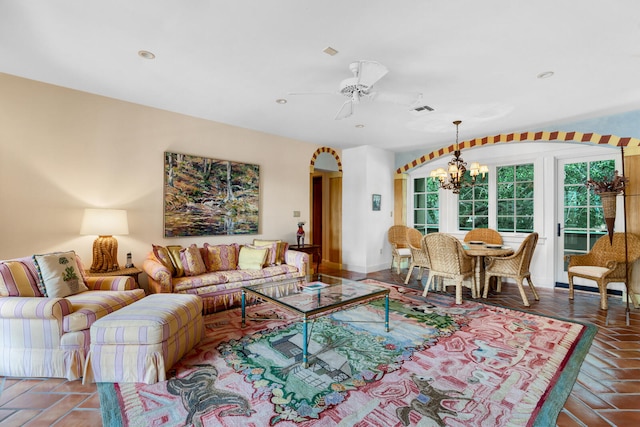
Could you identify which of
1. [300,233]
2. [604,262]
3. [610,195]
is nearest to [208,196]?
[300,233]

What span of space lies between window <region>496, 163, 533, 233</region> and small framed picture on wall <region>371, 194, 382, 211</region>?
214cm

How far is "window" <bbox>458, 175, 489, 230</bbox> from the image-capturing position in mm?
5496

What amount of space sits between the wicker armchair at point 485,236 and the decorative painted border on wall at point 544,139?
59.5 inches

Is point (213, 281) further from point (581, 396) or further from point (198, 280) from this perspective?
point (581, 396)

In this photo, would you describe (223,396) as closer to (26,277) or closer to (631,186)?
(26,277)

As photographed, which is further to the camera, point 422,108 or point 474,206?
point 474,206

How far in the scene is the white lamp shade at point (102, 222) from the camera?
313cm

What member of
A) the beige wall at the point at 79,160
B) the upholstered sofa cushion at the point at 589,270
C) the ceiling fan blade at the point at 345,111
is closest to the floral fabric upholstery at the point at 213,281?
the beige wall at the point at 79,160

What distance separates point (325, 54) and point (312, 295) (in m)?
2.19

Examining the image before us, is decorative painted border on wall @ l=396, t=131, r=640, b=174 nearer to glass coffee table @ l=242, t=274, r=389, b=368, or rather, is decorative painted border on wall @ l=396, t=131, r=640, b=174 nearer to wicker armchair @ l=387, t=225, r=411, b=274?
wicker armchair @ l=387, t=225, r=411, b=274

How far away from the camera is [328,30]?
2.25 meters

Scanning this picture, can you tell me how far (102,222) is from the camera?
10.4 ft

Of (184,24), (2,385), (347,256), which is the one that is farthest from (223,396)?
(347,256)

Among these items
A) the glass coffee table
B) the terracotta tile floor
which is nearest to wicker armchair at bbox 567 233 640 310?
the terracotta tile floor
